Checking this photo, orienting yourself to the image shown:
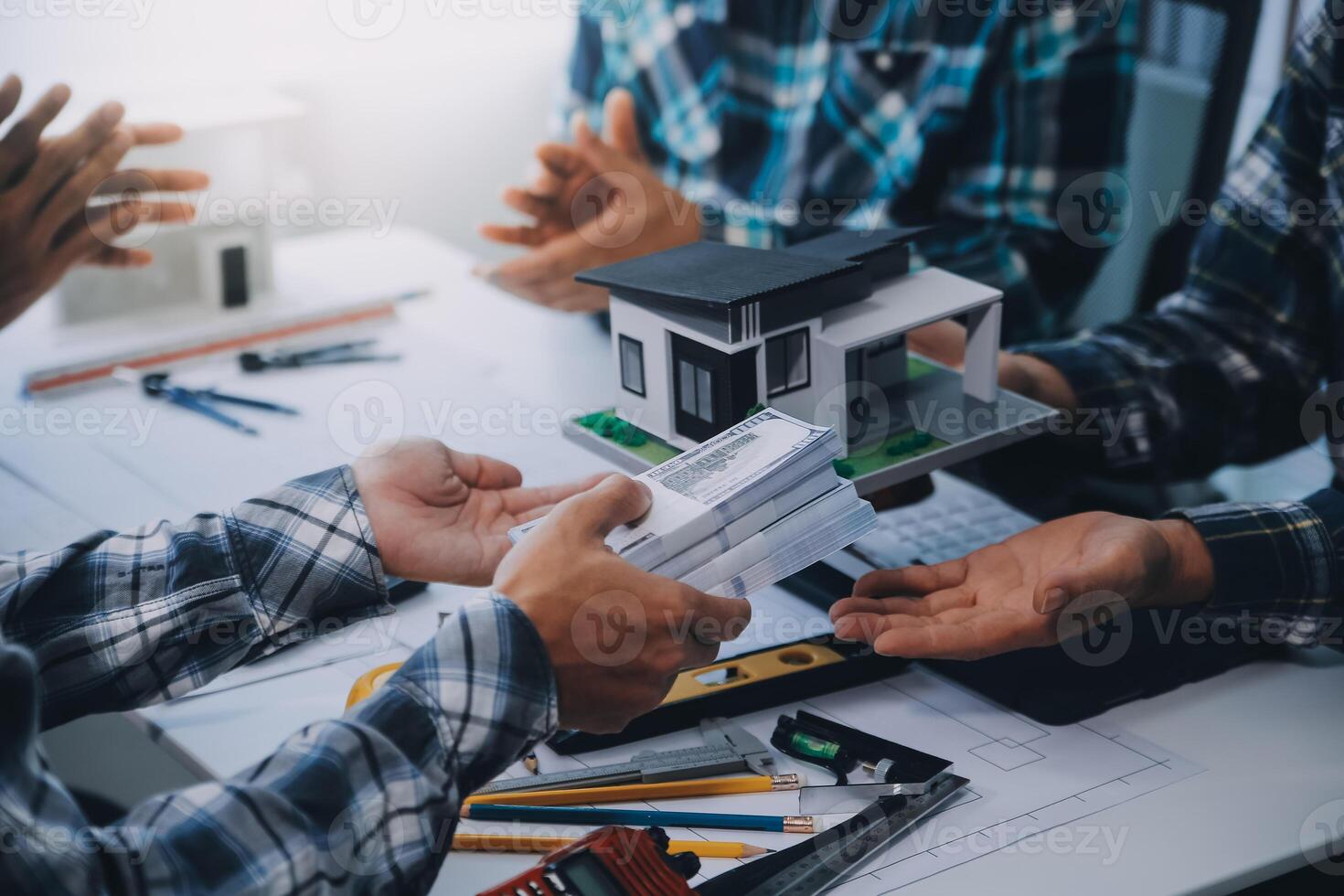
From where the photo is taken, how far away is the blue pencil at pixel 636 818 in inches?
35.9

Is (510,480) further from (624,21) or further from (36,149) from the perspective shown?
(624,21)

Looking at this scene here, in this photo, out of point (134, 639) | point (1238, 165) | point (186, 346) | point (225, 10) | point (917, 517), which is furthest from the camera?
point (225, 10)

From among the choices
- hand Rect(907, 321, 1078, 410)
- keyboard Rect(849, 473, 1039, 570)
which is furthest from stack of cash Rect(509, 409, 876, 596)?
hand Rect(907, 321, 1078, 410)

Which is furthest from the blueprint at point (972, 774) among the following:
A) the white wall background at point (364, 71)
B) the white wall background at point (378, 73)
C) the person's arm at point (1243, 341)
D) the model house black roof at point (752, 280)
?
the white wall background at point (364, 71)

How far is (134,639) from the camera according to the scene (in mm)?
996

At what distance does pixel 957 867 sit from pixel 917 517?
1.66ft

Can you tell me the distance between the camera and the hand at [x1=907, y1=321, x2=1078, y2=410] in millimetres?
1339

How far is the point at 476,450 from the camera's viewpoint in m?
1.48

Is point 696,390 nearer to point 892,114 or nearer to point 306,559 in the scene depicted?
point 306,559

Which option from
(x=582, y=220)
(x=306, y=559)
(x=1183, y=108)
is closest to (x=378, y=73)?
(x=582, y=220)

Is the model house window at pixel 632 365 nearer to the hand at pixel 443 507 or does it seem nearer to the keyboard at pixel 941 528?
the hand at pixel 443 507

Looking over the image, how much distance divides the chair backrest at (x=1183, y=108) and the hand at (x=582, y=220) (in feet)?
2.41

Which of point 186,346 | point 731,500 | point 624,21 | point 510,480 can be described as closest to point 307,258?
point 186,346

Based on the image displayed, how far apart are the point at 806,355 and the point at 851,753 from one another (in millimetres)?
338
